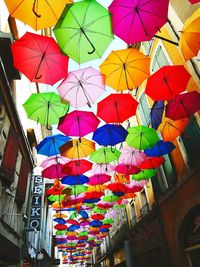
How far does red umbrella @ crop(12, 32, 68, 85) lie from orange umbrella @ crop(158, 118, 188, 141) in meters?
4.71

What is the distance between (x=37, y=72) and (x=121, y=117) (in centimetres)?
305

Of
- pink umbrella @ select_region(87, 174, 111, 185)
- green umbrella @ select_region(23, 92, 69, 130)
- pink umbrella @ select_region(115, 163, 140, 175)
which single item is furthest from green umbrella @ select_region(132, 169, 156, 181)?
green umbrella @ select_region(23, 92, 69, 130)

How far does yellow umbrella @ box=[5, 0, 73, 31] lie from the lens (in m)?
4.63

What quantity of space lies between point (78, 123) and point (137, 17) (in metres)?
3.66

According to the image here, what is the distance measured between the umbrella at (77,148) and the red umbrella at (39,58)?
11.0 ft

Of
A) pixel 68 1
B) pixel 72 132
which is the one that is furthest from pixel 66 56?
pixel 72 132

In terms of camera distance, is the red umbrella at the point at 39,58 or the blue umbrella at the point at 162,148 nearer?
the red umbrella at the point at 39,58

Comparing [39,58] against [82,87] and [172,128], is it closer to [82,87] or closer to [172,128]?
[82,87]

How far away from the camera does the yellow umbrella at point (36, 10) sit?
4.63 meters

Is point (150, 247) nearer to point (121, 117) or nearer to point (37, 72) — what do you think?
point (121, 117)

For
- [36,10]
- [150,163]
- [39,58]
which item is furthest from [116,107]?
[150,163]

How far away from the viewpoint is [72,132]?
297 inches

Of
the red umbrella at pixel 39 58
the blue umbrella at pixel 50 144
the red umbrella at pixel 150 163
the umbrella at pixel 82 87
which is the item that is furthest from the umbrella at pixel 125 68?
the red umbrella at pixel 150 163

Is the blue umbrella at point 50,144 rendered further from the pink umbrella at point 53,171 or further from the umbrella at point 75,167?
the pink umbrella at point 53,171
